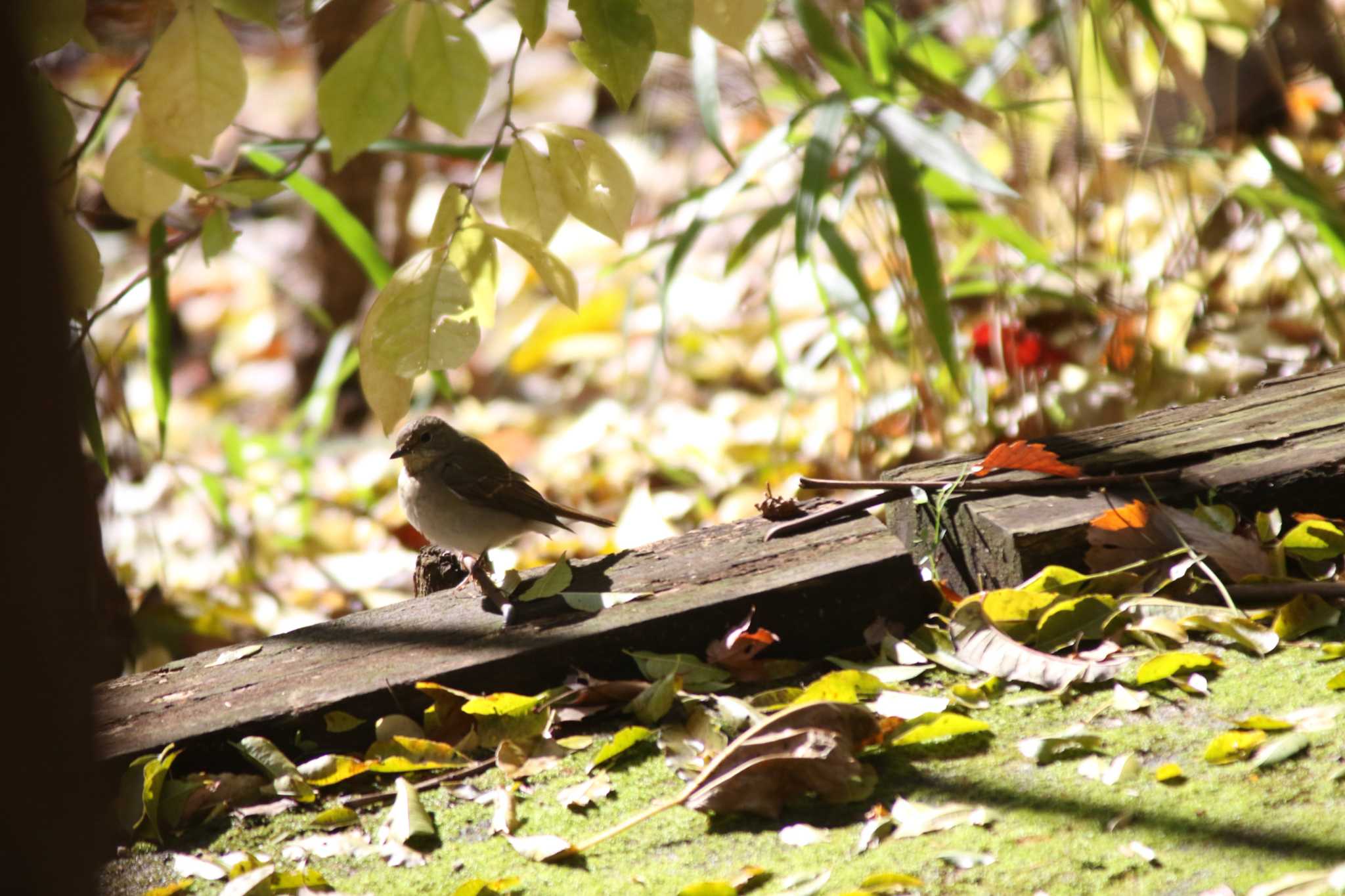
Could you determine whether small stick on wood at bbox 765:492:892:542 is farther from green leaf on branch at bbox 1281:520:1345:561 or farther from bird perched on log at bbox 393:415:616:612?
bird perched on log at bbox 393:415:616:612

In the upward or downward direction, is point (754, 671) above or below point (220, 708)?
below

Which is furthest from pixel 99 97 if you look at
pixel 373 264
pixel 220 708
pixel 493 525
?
pixel 220 708

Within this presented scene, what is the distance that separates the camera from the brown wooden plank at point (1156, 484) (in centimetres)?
231

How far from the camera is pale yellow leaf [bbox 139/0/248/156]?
5.08ft

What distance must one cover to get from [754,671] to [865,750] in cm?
35

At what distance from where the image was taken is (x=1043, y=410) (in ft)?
13.6

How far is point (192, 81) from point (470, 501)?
1966mm

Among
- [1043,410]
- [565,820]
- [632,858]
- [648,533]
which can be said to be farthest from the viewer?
[648,533]

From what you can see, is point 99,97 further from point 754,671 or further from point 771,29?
point 754,671

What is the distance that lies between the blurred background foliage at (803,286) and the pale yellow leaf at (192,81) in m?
0.05

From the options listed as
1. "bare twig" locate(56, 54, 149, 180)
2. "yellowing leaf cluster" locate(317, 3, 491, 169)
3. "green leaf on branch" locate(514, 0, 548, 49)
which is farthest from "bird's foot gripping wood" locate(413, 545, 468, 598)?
"green leaf on branch" locate(514, 0, 548, 49)

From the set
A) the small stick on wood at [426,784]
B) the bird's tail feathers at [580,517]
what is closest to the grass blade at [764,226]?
the bird's tail feathers at [580,517]

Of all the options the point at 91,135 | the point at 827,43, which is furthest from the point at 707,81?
the point at 91,135

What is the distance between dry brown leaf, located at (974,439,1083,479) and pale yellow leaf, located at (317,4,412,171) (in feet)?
4.52
